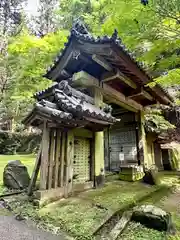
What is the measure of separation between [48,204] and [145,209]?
80.0 inches

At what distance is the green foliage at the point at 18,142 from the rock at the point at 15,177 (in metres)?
9.93

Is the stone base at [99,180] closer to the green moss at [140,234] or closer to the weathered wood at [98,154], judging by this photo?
the weathered wood at [98,154]

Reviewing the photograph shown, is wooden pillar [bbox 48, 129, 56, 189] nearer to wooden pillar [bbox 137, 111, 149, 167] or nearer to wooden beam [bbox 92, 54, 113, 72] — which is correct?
wooden beam [bbox 92, 54, 113, 72]

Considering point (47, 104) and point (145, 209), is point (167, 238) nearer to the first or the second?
point (145, 209)

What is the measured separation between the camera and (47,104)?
148 inches

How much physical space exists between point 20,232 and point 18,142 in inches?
526

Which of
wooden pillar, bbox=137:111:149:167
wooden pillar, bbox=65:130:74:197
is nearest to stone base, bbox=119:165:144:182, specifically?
wooden pillar, bbox=137:111:149:167

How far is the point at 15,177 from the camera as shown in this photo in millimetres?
4934

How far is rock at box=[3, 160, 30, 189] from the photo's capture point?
4850 millimetres

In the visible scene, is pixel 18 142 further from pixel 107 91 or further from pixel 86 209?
pixel 86 209

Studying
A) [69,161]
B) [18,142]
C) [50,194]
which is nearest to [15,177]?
[50,194]

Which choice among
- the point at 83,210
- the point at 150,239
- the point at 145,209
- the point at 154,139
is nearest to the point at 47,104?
the point at 83,210

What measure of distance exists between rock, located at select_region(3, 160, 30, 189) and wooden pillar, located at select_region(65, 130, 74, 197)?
57.5 inches

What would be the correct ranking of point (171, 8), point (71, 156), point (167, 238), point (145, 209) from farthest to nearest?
point (71, 156), point (171, 8), point (145, 209), point (167, 238)
